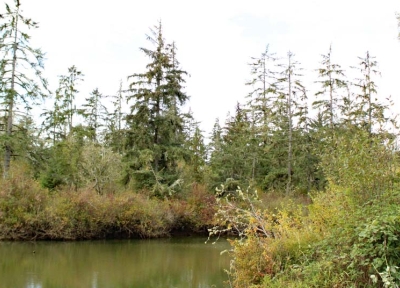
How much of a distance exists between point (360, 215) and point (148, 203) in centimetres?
1748

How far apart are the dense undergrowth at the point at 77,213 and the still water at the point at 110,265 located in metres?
1.05

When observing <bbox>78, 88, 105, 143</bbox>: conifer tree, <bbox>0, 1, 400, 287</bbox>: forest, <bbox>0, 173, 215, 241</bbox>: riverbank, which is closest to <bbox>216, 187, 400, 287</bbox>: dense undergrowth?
<bbox>0, 1, 400, 287</bbox>: forest

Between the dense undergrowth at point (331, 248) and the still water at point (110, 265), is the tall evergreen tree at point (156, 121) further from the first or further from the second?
the dense undergrowth at point (331, 248)

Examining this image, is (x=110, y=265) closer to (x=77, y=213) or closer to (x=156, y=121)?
(x=77, y=213)

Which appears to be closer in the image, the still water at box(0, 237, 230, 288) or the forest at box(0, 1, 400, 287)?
the still water at box(0, 237, 230, 288)

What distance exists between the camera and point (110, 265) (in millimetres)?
13602

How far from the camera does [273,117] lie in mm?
27281

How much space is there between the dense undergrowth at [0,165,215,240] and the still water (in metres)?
1.05

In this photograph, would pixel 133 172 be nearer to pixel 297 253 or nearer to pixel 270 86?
pixel 270 86

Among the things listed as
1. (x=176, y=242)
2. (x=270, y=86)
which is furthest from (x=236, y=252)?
(x=270, y=86)

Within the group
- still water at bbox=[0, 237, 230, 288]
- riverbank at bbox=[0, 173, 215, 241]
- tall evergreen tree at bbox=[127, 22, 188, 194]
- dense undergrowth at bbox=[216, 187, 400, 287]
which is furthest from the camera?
tall evergreen tree at bbox=[127, 22, 188, 194]

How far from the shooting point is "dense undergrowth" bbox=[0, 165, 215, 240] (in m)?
19.0

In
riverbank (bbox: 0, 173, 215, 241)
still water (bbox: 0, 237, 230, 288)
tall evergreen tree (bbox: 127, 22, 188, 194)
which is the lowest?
still water (bbox: 0, 237, 230, 288)

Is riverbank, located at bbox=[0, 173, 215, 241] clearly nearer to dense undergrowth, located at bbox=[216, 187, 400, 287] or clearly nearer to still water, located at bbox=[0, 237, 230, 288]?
still water, located at bbox=[0, 237, 230, 288]
